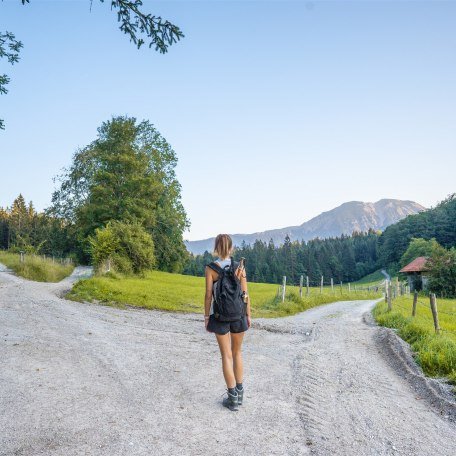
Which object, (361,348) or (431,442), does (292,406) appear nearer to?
(431,442)

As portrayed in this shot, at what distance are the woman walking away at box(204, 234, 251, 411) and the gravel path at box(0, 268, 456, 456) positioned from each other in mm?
367

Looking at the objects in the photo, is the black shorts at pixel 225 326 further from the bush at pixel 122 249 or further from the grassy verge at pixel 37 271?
the grassy verge at pixel 37 271

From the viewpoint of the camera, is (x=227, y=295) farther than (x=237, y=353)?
No

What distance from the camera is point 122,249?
30.9m

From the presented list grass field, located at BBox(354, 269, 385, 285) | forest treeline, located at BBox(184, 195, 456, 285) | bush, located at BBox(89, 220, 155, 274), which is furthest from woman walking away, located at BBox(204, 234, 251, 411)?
grass field, located at BBox(354, 269, 385, 285)

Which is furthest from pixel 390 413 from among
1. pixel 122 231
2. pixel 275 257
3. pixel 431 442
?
pixel 275 257

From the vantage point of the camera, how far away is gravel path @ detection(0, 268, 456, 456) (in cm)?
407

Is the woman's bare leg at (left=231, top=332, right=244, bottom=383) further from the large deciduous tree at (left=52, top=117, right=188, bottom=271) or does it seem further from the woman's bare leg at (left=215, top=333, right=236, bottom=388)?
the large deciduous tree at (left=52, top=117, right=188, bottom=271)

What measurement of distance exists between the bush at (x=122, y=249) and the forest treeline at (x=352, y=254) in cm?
7289

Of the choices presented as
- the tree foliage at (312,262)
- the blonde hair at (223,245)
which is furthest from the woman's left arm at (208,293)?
the tree foliage at (312,262)

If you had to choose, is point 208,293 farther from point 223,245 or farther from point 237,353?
point 237,353

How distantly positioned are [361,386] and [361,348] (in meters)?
3.88

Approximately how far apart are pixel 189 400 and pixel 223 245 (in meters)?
2.20

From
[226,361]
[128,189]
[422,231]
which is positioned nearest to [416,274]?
[422,231]
